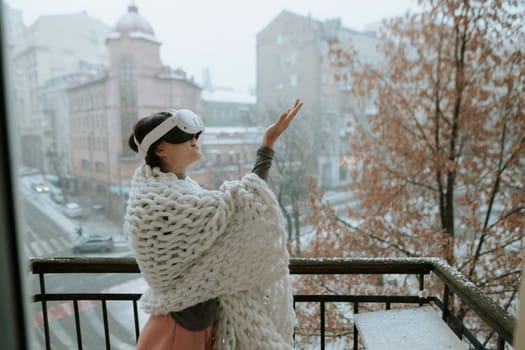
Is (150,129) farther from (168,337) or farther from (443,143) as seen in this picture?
(443,143)

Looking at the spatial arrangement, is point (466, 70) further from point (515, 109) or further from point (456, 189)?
point (456, 189)

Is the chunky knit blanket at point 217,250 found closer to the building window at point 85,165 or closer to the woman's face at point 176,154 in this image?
the woman's face at point 176,154

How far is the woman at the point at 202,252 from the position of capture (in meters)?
0.91

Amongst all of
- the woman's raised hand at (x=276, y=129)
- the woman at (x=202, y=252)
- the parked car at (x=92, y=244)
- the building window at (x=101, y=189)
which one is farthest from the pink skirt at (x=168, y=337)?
the parked car at (x=92, y=244)

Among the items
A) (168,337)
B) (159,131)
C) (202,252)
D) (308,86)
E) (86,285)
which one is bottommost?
(86,285)

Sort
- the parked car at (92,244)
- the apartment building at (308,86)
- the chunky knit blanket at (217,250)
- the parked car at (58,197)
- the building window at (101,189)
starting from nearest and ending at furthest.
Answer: the chunky knit blanket at (217,250) → the parked car at (58,197) → the building window at (101,189) → the parked car at (92,244) → the apartment building at (308,86)

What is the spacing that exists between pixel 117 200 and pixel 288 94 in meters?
3.24

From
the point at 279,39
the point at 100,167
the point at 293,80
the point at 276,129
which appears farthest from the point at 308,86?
the point at 276,129

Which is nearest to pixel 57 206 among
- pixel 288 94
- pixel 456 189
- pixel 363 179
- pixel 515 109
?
pixel 288 94

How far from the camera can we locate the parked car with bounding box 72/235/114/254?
5.48m

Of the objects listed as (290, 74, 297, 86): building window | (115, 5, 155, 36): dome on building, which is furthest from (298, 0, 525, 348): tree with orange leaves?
(115, 5, 155, 36): dome on building

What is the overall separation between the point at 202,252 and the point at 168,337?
0.27m

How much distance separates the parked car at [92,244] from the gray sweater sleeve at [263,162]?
5138 millimetres

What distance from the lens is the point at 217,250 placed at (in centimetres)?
94
